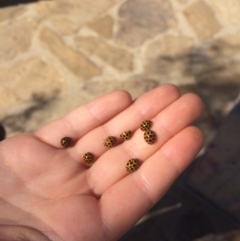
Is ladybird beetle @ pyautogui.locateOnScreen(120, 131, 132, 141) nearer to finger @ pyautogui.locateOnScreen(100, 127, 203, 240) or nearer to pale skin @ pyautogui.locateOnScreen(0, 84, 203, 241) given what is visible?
pale skin @ pyautogui.locateOnScreen(0, 84, 203, 241)

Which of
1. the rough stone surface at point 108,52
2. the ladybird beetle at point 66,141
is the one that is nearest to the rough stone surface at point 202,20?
the rough stone surface at point 108,52

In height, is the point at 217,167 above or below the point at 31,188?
below

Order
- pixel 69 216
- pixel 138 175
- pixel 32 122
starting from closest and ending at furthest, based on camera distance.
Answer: pixel 69 216 < pixel 138 175 < pixel 32 122

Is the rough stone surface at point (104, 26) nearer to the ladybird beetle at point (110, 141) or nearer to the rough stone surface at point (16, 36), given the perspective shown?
the rough stone surface at point (16, 36)

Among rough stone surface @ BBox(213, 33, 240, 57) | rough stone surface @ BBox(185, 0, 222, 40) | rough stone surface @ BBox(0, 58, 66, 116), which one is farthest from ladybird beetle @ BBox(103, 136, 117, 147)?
rough stone surface @ BBox(185, 0, 222, 40)

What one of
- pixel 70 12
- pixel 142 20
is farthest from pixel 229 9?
pixel 70 12

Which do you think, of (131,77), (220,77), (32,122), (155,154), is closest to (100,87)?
(131,77)

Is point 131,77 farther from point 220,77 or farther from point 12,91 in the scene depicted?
point 12,91
